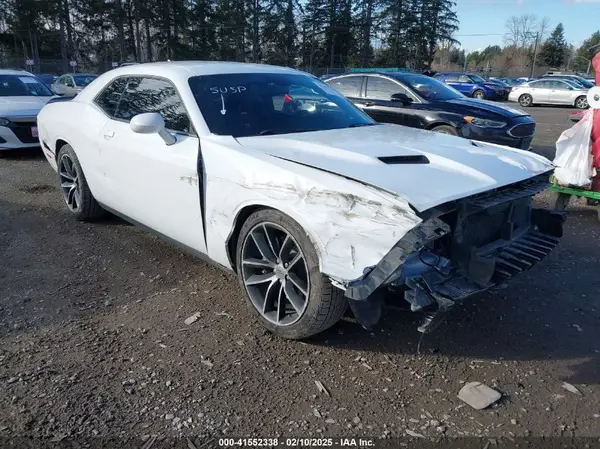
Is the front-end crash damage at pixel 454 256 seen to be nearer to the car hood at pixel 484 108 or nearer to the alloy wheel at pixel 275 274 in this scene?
the alloy wheel at pixel 275 274

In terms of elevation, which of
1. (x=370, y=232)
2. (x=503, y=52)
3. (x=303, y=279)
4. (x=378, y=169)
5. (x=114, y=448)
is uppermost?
(x=503, y=52)

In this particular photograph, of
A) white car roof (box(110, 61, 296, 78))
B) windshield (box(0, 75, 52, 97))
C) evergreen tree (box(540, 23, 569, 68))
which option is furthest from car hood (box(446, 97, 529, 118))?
evergreen tree (box(540, 23, 569, 68))

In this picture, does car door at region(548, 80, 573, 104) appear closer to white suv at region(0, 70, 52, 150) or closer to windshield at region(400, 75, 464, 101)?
windshield at region(400, 75, 464, 101)

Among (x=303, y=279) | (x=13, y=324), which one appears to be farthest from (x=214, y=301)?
(x=13, y=324)

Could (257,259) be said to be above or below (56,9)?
below

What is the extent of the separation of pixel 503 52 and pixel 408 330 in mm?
101305

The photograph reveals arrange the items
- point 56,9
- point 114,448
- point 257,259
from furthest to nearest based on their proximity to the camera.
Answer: point 56,9 < point 257,259 < point 114,448

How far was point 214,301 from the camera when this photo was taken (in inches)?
136

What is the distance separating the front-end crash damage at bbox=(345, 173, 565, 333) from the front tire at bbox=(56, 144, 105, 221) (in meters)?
3.31

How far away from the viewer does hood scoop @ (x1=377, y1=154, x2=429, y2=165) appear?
2.79m

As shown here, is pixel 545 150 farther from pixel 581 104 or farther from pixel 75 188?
pixel 581 104

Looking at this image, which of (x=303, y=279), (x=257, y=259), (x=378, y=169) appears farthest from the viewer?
(x=257, y=259)

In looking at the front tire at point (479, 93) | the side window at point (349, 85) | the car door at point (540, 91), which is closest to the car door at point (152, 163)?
the side window at point (349, 85)

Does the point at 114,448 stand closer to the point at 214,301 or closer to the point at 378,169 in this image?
the point at 214,301
